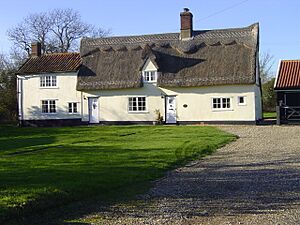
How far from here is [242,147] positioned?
19.1m

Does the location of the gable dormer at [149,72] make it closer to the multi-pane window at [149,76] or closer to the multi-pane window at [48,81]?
the multi-pane window at [149,76]

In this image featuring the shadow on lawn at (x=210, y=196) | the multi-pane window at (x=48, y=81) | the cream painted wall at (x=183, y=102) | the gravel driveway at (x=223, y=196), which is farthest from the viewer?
the multi-pane window at (x=48, y=81)

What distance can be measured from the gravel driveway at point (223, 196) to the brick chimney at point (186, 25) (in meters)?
25.0

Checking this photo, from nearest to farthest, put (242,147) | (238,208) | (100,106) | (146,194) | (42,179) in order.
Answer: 1. (238,208)
2. (146,194)
3. (42,179)
4. (242,147)
5. (100,106)

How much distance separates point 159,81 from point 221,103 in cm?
491

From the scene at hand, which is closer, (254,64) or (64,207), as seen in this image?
(64,207)

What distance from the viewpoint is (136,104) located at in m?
38.2

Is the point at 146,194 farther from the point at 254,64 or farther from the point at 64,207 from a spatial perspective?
the point at 254,64

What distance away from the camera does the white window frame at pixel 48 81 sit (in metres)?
40.3

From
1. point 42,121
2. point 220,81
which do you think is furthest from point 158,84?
point 42,121

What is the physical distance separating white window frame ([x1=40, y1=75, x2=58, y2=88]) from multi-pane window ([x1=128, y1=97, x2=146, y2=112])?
655cm

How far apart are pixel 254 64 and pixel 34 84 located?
1798 cm

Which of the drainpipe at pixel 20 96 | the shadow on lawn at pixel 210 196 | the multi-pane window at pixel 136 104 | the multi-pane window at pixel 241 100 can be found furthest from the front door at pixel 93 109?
the shadow on lawn at pixel 210 196

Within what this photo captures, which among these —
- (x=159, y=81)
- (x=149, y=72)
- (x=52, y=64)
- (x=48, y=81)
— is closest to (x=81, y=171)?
(x=159, y=81)
